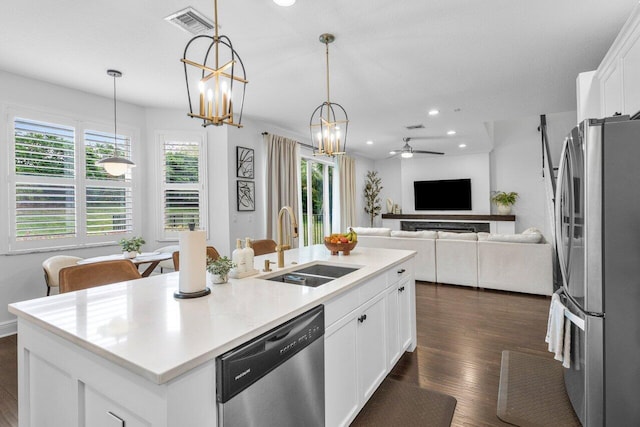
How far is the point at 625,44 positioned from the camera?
2311 millimetres

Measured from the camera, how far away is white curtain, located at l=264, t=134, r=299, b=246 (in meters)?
5.46

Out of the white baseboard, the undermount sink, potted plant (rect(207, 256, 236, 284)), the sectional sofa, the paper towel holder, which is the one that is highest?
potted plant (rect(207, 256, 236, 284))

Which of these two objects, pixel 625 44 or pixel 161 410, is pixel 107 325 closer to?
pixel 161 410

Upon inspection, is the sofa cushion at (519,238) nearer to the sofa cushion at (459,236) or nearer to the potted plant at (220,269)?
the sofa cushion at (459,236)

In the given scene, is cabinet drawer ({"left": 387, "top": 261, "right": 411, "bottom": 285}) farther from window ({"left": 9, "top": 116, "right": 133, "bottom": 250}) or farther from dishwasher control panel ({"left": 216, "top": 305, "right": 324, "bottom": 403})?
window ({"left": 9, "top": 116, "right": 133, "bottom": 250})

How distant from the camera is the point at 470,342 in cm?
307

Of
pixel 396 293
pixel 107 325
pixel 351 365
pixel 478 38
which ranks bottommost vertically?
pixel 351 365

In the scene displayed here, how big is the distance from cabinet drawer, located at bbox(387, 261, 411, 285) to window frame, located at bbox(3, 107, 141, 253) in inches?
145

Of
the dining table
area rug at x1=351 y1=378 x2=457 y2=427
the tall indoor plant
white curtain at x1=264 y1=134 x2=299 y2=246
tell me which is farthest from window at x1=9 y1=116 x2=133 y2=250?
the tall indoor plant

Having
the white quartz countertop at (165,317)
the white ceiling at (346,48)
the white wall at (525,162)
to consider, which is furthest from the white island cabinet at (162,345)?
the white wall at (525,162)

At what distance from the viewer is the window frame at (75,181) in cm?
345

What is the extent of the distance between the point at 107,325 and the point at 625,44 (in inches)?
137

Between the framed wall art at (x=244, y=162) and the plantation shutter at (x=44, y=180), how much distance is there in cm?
201

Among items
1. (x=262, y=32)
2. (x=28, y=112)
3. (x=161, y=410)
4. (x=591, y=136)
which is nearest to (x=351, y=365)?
(x=161, y=410)
